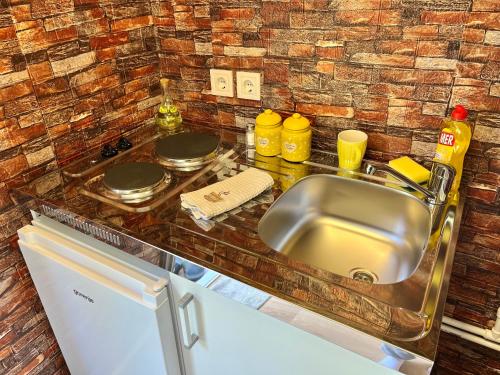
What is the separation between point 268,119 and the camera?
1.22 metres

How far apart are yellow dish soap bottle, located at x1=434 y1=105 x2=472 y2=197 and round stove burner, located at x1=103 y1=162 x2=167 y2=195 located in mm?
738

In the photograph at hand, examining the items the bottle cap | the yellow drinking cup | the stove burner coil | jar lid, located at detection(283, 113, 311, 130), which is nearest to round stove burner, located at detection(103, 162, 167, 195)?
the stove burner coil

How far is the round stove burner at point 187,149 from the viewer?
1.23m

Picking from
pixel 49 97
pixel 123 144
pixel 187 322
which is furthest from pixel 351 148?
pixel 49 97

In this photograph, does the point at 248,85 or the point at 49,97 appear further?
the point at 248,85

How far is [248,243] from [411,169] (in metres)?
0.51

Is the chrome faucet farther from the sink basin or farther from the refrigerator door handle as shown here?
the refrigerator door handle

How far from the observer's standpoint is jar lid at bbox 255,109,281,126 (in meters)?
1.22

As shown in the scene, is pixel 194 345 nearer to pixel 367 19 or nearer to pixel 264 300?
pixel 264 300

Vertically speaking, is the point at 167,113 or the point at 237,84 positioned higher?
the point at 237,84

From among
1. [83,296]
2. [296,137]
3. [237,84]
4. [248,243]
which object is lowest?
[83,296]

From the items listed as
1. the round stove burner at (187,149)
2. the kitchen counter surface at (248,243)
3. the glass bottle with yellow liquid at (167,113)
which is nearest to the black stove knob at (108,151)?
the kitchen counter surface at (248,243)

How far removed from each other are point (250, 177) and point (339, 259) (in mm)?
332

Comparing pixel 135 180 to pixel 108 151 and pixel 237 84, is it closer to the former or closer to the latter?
pixel 108 151
